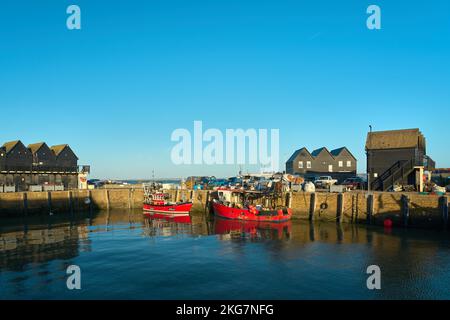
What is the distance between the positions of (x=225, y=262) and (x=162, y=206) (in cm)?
3243

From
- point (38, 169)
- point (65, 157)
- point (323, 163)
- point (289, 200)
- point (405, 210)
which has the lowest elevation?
point (405, 210)

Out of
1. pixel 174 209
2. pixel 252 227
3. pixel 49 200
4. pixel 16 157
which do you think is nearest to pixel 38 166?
pixel 16 157

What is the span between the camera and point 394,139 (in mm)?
54906

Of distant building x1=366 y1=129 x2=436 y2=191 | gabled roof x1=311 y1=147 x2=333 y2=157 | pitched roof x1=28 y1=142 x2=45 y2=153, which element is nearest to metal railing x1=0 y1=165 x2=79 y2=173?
pitched roof x1=28 y1=142 x2=45 y2=153

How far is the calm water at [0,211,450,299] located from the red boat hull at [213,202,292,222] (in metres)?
3.41

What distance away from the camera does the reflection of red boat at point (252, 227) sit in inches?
1522

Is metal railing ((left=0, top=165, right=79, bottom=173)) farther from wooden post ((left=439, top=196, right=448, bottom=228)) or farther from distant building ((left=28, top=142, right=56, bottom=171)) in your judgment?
wooden post ((left=439, top=196, right=448, bottom=228))

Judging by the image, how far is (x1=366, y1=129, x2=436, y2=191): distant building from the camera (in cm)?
4966

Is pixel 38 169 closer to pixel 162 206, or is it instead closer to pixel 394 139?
pixel 162 206

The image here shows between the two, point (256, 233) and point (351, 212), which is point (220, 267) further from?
point (351, 212)

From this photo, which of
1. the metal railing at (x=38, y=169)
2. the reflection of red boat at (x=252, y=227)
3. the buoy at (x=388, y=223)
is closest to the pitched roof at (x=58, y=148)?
the metal railing at (x=38, y=169)

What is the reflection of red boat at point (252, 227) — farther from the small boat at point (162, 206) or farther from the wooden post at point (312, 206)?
the small boat at point (162, 206)

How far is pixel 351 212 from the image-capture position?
42.4 m

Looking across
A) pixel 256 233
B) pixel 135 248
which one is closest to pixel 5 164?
pixel 135 248
